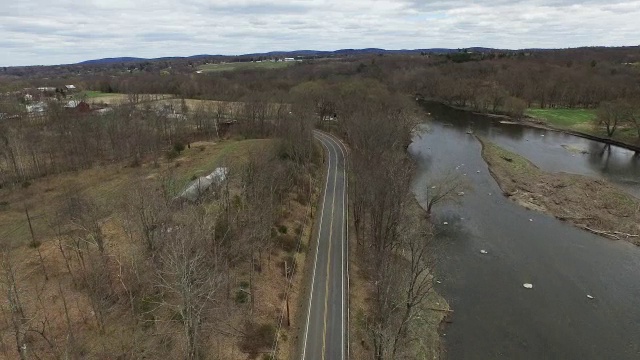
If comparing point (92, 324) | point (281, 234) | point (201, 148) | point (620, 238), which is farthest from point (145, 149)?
point (620, 238)

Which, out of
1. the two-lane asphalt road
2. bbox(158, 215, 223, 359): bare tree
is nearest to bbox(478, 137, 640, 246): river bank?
the two-lane asphalt road

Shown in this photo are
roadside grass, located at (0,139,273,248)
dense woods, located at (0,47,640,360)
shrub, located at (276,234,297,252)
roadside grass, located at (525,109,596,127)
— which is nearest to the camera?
dense woods, located at (0,47,640,360)

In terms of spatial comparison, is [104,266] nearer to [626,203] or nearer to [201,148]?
[201,148]

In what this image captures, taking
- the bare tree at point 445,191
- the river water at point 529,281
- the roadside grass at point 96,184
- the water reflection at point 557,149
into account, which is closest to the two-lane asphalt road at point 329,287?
the river water at point 529,281

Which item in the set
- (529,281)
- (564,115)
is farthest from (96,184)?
(564,115)

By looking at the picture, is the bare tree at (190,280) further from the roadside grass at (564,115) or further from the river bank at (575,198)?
the roadside grass at (564,115)

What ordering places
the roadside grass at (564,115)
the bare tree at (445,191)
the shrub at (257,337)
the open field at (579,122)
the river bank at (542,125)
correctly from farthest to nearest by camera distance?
the roadside grass at (564,115) < the open field at (579,122) < the river bank at (542,125) < the bare tree at (445,191) < the shrub at (257,337)

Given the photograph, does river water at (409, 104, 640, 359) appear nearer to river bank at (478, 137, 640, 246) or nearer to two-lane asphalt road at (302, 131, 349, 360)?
river bank at (478, 137, 640, 246)
